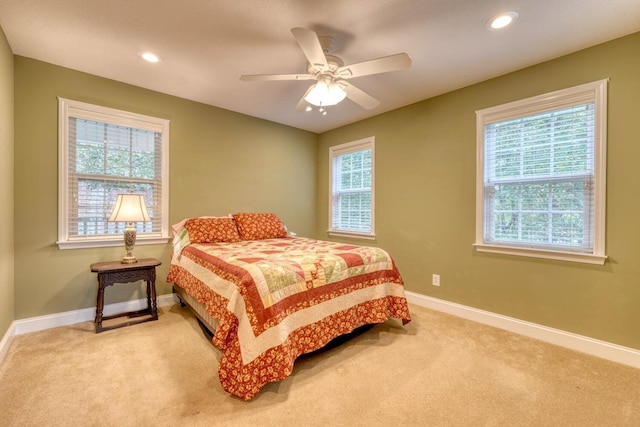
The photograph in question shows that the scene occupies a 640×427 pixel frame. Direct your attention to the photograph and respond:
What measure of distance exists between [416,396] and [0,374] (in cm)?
272

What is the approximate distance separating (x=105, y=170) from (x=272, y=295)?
7.91 feet

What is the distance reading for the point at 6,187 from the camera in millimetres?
2195

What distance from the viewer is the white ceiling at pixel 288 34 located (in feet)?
5.97

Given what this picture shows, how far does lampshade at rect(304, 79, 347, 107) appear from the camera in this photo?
7.06 feet

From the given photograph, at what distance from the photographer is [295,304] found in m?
1.89

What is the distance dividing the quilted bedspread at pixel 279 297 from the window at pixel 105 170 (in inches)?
31.1

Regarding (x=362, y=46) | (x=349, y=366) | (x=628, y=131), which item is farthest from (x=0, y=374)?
(x=628, y=131)

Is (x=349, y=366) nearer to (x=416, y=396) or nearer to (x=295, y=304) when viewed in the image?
(x=416, y=396)

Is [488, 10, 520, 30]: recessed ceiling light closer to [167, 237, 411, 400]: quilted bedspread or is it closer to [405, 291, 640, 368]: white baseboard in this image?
[167, 237, 411, 400]: quilted bedspread

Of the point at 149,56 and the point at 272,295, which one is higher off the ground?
the point at 149,56

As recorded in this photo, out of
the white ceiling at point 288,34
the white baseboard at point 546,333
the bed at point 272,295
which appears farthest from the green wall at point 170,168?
the white baseboard at point 546,333

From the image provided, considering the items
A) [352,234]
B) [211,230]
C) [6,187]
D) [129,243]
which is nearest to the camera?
[6,187]

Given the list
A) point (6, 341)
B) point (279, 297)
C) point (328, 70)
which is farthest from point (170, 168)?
point (279, 297)

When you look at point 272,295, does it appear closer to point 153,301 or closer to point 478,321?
point 153,301
